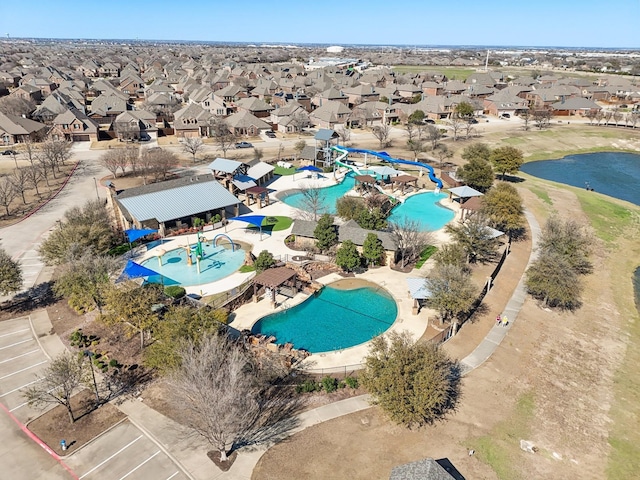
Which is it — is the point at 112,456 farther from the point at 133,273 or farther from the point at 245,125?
the point at 245,125

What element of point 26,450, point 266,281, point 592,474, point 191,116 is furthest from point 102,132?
point 592,474

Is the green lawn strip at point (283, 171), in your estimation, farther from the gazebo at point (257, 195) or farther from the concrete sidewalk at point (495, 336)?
the concrete sidewalk at point (495, 336)

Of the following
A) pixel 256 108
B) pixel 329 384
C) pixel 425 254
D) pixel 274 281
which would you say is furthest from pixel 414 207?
pixel 256 108

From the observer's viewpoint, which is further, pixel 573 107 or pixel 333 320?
pixel 573 107

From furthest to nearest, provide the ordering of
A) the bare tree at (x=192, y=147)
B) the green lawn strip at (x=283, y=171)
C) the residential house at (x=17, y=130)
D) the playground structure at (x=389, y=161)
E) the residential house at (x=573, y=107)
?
the residential house at (x=573, y=107) < the residential house at (x=17, y=130) < the bare tree at (x=192, y=147) < the green lawn strip at (x=283, y=171) < the playground structure at (x=389, y=161)

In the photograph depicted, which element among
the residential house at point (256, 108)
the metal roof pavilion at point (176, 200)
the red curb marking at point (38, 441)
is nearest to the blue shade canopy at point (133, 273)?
the metal roof pavilion at point (176, 200)

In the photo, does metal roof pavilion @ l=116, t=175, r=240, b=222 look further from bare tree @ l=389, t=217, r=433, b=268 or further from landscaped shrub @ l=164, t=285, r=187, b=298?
bare tree @ l=389, t=217, r=433, b=268
